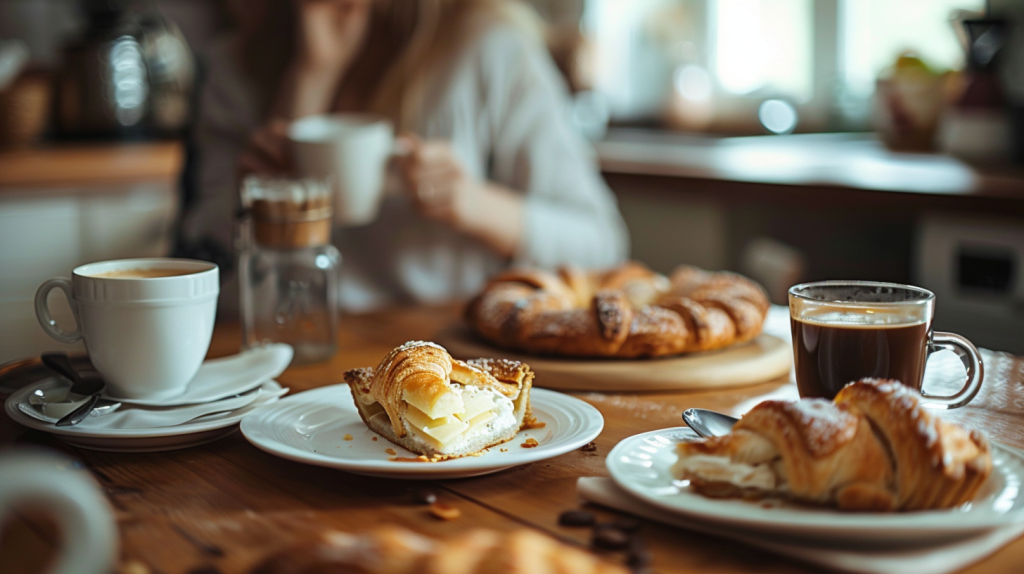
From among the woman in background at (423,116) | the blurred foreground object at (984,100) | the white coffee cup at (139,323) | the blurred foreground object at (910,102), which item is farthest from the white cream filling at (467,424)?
the blurred foreground object at (910,102)

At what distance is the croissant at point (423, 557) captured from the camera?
0.46 metres

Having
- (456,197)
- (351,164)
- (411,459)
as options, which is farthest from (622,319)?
(456,197)

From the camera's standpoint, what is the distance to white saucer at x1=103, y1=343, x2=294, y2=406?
2.80 ft

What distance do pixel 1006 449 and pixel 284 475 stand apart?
55 cm

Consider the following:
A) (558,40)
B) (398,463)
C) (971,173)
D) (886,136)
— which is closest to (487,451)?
(398,463)

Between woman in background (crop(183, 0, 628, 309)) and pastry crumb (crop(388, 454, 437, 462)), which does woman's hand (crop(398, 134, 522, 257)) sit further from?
pastry crumb (crop(388, 454, 437, 462))

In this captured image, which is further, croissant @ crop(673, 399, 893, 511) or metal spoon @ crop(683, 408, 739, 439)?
metal spoon @ crop(683, 408, 739, 439)

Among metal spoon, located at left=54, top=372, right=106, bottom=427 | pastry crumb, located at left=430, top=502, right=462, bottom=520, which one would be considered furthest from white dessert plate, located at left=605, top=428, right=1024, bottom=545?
metal spoon, located at left=54, top=372, right=106, bottom=427

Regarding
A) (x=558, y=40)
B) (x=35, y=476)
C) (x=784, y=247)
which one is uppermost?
(x=558, y=40)

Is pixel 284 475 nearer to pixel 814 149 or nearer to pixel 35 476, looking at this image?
pixel 35 476

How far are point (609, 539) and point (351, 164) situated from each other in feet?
2.82

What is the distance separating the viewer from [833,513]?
585 mm

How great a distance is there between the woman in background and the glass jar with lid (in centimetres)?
75

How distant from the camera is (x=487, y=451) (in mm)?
748
